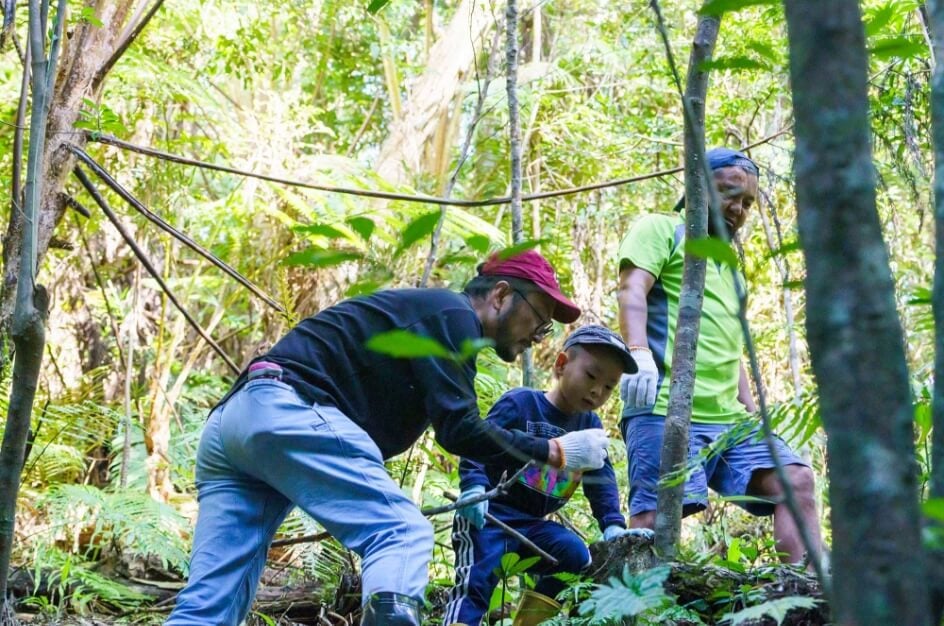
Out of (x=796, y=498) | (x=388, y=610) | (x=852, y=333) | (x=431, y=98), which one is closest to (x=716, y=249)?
(x=852, y=333)

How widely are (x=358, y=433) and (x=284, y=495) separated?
39cm

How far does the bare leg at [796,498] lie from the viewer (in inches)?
149

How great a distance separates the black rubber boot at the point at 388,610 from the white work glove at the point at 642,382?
4.64ft

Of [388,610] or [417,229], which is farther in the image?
[388,610]

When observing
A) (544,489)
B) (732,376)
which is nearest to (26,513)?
(544,489)

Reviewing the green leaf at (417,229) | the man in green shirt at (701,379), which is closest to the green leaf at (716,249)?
the green leaf at (417,229)

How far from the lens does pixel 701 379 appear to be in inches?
162

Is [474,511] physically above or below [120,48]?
below

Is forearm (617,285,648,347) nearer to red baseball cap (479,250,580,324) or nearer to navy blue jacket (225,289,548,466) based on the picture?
red baseball cap (479,250,580,324)

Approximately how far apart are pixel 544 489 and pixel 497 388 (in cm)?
200

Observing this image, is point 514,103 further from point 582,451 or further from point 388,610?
point 388,610

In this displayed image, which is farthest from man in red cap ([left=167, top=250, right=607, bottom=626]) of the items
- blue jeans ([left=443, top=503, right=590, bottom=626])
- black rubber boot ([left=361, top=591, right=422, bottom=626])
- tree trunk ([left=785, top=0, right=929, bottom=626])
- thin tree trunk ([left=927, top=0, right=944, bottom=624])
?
tree trunk ([left=785, top=0, right=929, bottom=626])

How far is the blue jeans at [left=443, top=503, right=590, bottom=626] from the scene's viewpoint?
145 inches

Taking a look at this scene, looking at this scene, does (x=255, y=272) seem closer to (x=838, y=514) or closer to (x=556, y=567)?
(x=556, y=567)
